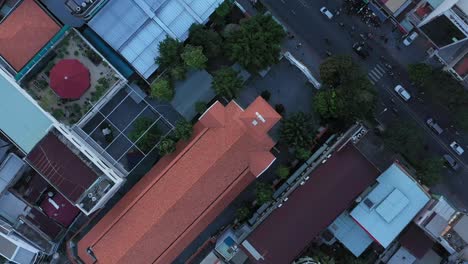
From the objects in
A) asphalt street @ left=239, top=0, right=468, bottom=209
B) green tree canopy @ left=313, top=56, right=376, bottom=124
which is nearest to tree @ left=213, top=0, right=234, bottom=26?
asphalt street @ left=239, top=0, right=468, bottom=209

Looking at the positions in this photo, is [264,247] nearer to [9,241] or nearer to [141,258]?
[141,258]

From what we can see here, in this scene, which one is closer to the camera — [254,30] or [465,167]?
[254,30]

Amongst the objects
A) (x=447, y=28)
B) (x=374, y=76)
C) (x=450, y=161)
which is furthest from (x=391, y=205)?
(x=447, y=28)

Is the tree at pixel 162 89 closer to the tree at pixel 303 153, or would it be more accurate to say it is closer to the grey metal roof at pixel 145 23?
the grey metal roof at pixel 145 23

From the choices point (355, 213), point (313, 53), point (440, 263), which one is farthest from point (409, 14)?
point (440, 263)

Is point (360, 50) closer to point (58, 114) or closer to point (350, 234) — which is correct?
point (350, 234)

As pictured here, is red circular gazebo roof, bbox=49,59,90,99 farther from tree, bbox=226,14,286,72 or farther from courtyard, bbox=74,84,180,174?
tree, bbox=226,14,286,72
